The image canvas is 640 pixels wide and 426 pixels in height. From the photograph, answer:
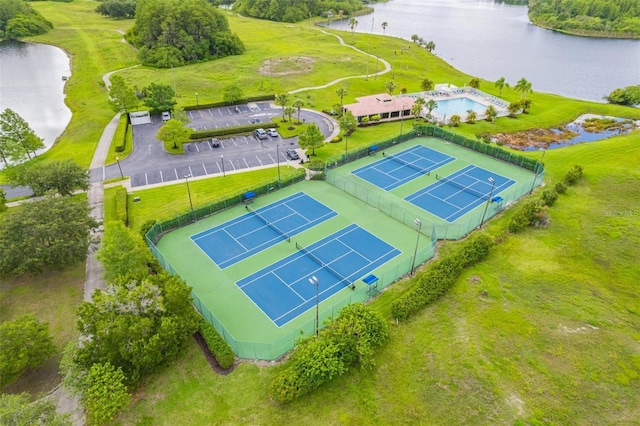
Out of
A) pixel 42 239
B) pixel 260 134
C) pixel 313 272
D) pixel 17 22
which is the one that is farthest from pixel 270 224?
pixel 17 22

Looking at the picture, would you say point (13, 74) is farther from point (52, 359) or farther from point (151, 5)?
point (52, 359)

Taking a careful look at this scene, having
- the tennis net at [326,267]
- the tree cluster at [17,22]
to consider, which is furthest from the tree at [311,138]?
the tree cluster at [17,22]

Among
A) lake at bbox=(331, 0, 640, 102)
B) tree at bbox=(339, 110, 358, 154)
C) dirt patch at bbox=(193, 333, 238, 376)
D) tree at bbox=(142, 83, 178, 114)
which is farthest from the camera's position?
lake at bbox=(331, 0, 640, 102)

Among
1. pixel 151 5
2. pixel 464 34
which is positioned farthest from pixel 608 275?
pixel 464 34

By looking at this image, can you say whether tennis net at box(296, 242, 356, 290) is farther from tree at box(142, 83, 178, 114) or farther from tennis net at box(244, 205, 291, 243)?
tree at box(142, 83, 178, 114)

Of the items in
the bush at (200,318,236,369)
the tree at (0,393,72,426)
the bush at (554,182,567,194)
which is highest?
the tree at (0,393,72,426)

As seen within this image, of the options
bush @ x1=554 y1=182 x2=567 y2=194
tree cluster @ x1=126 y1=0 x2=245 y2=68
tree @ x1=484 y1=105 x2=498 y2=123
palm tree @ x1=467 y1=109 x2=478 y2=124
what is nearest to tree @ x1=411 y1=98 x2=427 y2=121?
palm tree @ x1=467 y1=109 x2=478 y2=124
